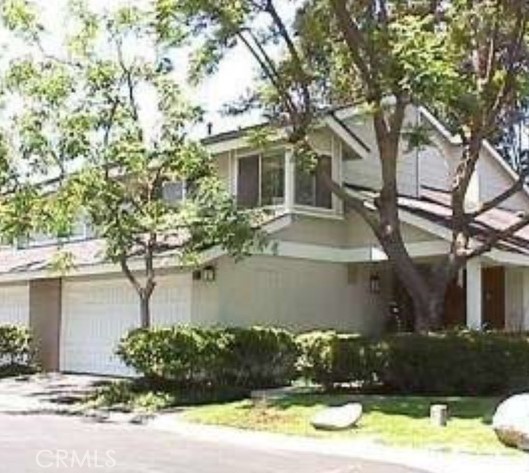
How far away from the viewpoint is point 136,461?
11.5 metres

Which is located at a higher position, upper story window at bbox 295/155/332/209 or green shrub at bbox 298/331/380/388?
upper story window at bbox 295/155/332/209

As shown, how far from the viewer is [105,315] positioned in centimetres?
2586

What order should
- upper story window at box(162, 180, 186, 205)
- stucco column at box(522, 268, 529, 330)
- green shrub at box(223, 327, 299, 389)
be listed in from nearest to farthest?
green shrub at box(223, 327, 299, 389) < upper story window at box(162, 180, 186, 205) < stucco column at box(522, 268, 529, 330)

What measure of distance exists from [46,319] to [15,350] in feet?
5.42

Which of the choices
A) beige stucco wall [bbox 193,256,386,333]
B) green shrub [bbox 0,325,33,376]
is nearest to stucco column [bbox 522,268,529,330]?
beige stucco wall [bbox 193,256,386,333]

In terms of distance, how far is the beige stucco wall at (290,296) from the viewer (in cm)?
2252

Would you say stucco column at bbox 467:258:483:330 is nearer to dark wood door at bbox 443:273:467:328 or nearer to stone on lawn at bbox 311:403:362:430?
dark wood door at bbox 443:273:467:328

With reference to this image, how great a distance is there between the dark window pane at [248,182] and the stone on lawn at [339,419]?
9.76 meters

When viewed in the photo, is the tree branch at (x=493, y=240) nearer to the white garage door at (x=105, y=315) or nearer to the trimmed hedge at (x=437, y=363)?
the trimmed hedge at (x=437, y=363)

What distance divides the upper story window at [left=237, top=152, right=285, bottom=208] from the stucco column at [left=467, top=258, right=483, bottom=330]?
15.6 ft

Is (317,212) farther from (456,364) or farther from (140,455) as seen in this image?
(140,455)

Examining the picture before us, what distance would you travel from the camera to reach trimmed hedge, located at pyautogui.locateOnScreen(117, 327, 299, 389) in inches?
759

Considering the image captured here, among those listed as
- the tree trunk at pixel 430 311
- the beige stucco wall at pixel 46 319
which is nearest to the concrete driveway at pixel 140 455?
the tree trunk at pixel 430 311

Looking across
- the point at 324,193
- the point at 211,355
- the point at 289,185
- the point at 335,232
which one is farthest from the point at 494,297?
the point at 211,355
